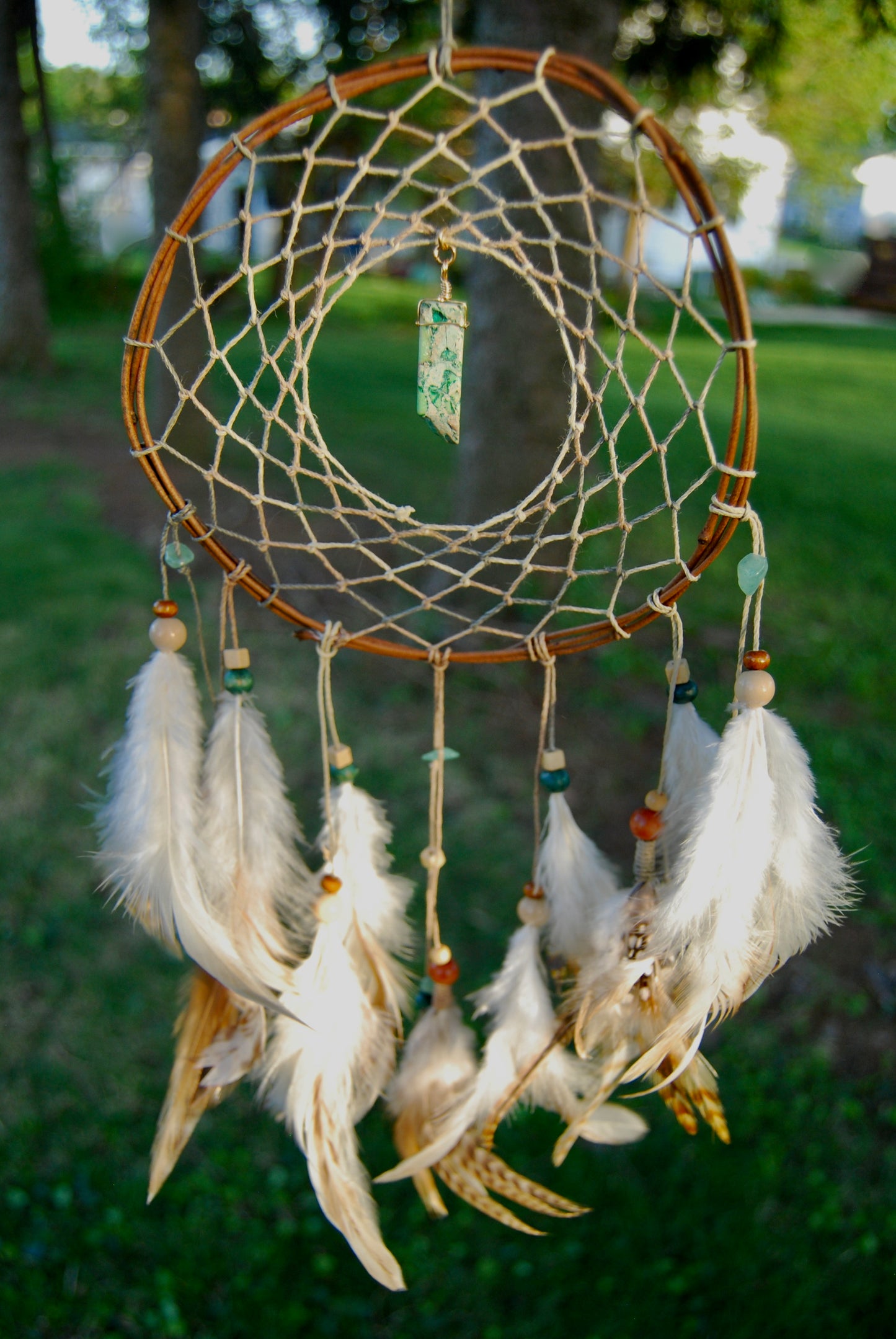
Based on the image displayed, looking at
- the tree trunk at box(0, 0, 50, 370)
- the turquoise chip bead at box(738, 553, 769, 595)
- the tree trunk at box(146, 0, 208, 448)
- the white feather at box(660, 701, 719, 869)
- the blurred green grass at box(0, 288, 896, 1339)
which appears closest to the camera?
the turquoise chip bead at box(738, 553, 769, 595)

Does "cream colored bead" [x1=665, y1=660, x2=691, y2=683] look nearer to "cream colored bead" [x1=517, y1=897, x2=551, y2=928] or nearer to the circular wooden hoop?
the circular wooden hoop

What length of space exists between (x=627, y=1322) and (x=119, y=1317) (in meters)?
0.91

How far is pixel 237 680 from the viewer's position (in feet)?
4.54

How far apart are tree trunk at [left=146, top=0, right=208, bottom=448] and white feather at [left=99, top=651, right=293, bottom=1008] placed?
12.7ft

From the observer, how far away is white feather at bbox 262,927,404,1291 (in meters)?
1.43

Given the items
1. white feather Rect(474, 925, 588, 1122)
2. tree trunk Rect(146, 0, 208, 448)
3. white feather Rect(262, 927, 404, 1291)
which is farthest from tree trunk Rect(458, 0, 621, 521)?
tree trunk Rect(146, 0, 208, 448)

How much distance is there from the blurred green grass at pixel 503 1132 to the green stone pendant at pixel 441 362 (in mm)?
1541

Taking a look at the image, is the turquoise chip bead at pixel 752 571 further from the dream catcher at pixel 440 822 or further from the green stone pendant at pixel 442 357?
the green stone pendant at pixel 442 357

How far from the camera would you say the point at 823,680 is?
366 centimetres

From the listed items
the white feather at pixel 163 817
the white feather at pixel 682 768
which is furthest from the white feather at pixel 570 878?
the white feather at pixel 163 817

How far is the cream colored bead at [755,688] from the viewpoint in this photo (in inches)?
47.5

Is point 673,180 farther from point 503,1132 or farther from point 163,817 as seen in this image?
point 503,1132

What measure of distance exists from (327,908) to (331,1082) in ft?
0.90

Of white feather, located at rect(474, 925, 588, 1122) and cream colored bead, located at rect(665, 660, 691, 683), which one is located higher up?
cream colored bead, located at rect(665, 660, 691, 683)
